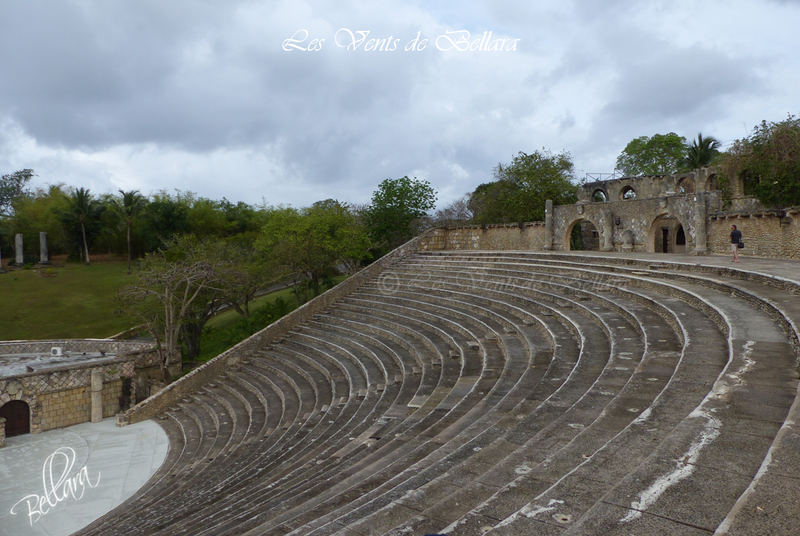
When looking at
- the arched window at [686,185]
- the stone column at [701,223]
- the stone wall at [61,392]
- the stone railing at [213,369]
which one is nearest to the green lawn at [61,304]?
the stone wall at [61,392]

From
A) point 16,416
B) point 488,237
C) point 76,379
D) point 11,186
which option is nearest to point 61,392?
point 76,379

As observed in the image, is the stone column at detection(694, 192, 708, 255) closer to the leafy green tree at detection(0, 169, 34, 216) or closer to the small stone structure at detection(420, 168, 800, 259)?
the small stone structure at detection(420, 168, 800, 259)

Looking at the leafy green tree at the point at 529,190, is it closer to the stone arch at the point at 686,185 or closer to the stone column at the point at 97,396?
the stone arch at the point at 686,185

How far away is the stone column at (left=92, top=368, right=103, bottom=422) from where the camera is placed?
17956 mm

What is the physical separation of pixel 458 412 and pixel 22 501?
10933 mm

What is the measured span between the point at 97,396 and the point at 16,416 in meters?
2.45

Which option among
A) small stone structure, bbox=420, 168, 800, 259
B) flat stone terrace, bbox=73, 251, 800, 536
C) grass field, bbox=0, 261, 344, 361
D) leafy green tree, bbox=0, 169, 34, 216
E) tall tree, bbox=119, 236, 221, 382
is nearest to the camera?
flat stone terrace, bbox=73, 251, 800, 536

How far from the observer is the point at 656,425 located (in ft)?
11.0

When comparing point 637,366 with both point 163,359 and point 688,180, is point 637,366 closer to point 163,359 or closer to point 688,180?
point 163,359

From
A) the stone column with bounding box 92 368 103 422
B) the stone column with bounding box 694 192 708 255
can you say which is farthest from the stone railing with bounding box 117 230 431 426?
the stone column with bounding box 694 192 708 255

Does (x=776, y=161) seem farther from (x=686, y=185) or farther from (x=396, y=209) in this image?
(x=396, y=209)

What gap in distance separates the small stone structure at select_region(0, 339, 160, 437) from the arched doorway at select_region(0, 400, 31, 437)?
291 mm

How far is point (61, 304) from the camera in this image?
30.8m

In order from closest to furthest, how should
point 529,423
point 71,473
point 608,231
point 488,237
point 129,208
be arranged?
point 529,423, point 71,473, point 608,231, point 488,237, point 129,208
